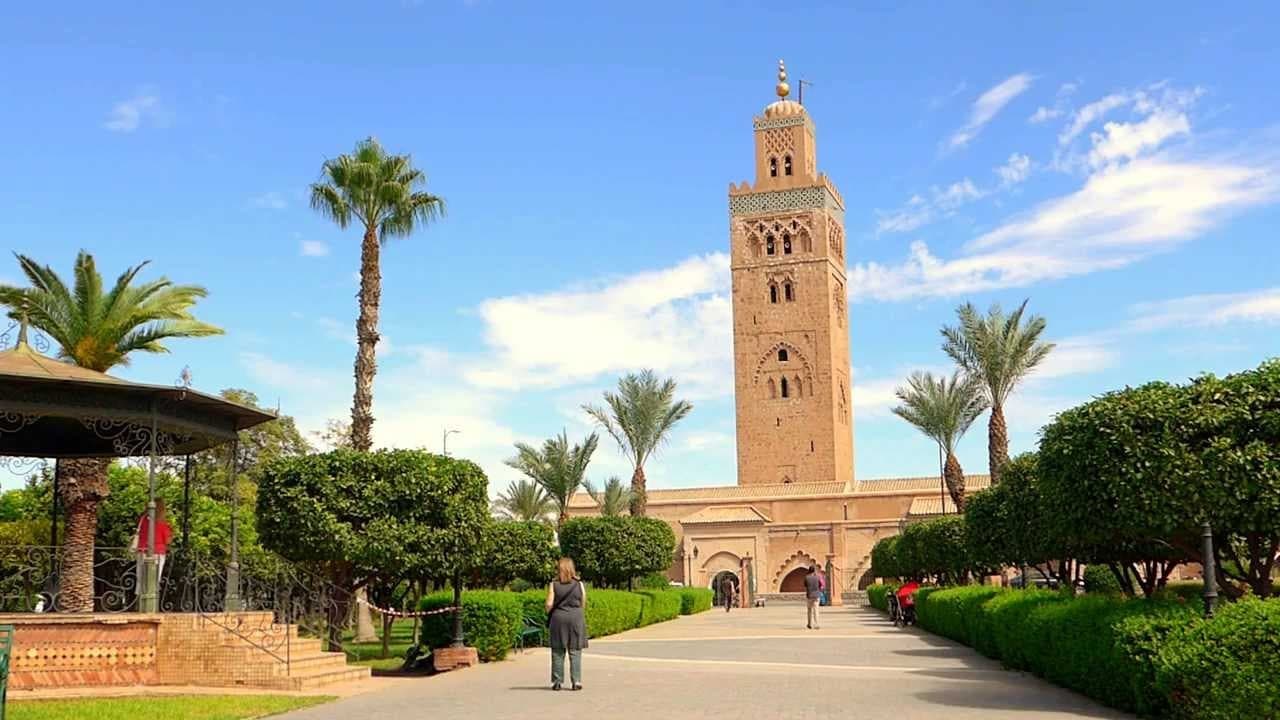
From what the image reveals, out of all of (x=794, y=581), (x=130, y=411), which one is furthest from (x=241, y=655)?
(x=794, y=581)

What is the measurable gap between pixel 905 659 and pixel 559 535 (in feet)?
59.7

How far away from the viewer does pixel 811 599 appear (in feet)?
87.8

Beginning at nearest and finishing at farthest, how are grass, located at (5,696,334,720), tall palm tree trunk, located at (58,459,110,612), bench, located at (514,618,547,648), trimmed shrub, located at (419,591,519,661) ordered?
grass, located at (5,696,334,720) → trimmed shrub, located at (419,591,519,661) → tall palm tree trunk, located at (58,459,110,612) → bench, located at (514,618,547,648)

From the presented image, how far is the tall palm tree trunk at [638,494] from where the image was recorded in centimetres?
3906

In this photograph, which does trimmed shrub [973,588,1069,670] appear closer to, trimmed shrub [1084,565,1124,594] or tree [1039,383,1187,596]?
tree [1039,383,1187,596]

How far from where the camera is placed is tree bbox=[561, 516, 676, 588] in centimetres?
3241

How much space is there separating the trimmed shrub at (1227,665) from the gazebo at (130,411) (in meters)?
10.0

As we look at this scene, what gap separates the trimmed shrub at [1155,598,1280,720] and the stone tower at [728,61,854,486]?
53894mm

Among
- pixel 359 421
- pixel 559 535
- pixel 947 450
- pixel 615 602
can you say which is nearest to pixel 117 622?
pixel 359 421

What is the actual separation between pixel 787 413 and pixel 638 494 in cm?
2623

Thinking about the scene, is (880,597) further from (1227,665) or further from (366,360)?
(1227,665)

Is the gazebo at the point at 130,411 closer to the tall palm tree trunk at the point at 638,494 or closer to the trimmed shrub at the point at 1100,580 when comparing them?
the trimmed shrub at the point at 1100,580

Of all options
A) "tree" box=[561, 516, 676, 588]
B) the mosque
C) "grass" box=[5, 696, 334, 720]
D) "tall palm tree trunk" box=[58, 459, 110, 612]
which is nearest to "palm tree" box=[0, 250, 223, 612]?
"tall palm tree trunk" box=[58, 459, 110, 612]

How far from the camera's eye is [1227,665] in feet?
28.6
